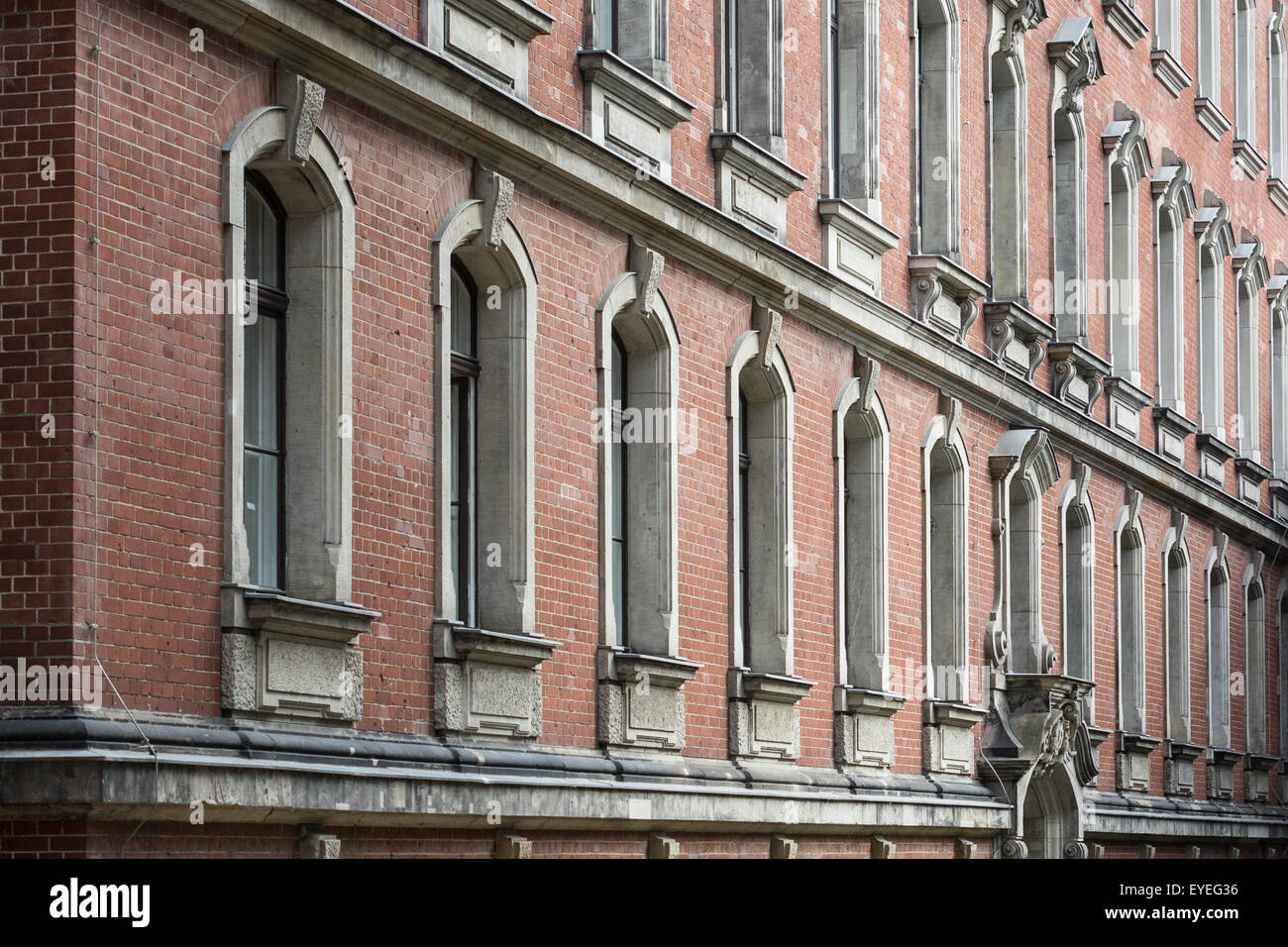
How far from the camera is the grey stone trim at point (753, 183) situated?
1789 centimetres

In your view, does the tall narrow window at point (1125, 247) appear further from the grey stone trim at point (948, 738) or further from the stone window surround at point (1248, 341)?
the grey stone trim at point (948, 738)

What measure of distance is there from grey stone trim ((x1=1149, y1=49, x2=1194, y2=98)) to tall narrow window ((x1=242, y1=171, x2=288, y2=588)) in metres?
20.4

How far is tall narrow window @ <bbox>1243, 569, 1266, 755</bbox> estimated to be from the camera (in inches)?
1394

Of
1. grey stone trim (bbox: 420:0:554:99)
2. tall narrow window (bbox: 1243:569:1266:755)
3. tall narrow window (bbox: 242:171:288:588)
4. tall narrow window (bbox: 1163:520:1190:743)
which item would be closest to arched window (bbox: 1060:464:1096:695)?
tall narrow window (bbox: 1163:520:1190:743)

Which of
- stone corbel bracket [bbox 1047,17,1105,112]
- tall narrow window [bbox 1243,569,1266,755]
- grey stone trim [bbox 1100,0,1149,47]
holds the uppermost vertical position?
grey stone trim [bbox 1100,0,1149,47]

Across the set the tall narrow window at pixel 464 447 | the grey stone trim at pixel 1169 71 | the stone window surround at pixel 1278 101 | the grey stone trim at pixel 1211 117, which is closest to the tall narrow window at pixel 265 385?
the tall narrow window at pixel 464 447

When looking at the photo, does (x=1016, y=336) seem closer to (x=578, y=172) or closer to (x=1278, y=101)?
(x=578, y=172)

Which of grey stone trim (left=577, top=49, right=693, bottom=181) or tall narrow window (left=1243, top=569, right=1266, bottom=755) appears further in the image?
tall narrow window (left=1243, top=569, right=1266, bottom=755)

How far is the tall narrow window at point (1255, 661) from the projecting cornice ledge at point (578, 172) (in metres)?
11.2

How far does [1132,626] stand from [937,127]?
8.64m

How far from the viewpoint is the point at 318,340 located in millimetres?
12891

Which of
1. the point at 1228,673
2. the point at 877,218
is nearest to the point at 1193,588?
the point at 1228,673

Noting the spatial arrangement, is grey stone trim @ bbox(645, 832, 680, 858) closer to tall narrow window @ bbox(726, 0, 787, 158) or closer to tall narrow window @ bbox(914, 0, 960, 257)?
tall narrow window @ bbox(726, 0, 787, 158)
